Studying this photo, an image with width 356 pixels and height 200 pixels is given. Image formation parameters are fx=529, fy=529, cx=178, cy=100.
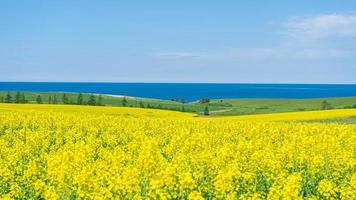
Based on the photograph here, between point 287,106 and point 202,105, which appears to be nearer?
point 202,105

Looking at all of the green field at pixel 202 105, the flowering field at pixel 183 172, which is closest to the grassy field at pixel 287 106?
the green field at pixel 202 105

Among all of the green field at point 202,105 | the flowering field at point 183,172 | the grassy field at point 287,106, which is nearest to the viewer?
the flowering field at point 183,172

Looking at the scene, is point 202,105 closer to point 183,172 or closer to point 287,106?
point 287,106

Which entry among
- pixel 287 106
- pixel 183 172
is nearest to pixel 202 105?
pixel 287 106

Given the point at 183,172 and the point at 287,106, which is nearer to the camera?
the point at 183,172

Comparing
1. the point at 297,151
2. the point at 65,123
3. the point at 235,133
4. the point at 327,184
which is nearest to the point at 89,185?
the point at 327,184

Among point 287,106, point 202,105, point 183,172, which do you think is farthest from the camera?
Answer: point 287,106

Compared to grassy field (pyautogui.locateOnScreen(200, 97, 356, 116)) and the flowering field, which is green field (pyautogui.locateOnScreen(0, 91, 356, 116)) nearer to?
grassy field (pyautogui.locateOnScreen(200, 97, 356, 116))

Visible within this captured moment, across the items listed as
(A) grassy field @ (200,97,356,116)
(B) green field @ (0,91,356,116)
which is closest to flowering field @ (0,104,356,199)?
(B) green field @ (0,91,356,116)

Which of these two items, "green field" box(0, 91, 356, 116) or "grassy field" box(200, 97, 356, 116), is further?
"grassy field" box(200, 97, 356, 116)

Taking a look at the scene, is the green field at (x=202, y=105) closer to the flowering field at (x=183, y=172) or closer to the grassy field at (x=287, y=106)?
the grassy field at (x=287, y=106)

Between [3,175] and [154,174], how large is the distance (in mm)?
3677

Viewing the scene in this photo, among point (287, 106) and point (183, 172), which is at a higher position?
point (183, 172)

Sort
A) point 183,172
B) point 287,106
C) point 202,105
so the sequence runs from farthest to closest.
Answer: point 287,106
point 202,105
point 183,172
